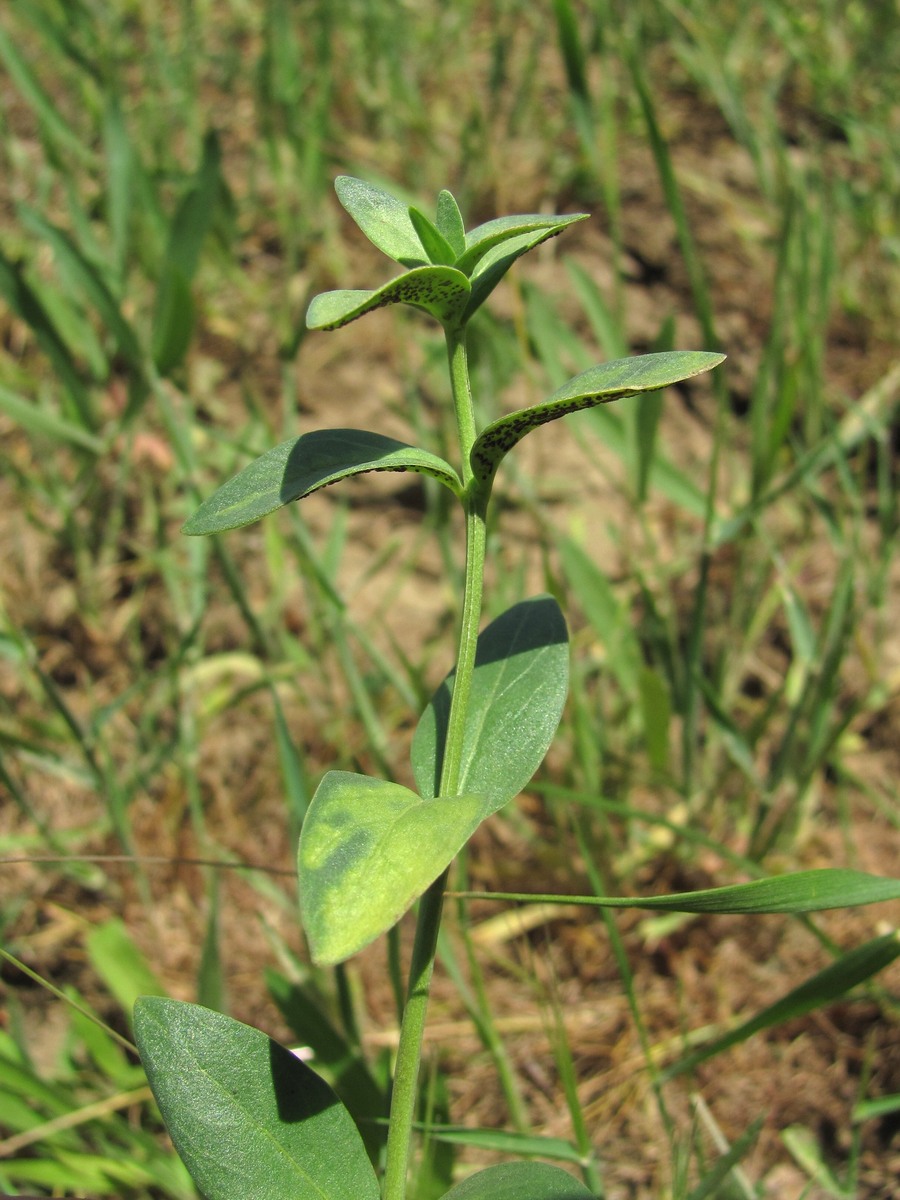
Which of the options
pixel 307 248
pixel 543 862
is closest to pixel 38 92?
pixel 307 248

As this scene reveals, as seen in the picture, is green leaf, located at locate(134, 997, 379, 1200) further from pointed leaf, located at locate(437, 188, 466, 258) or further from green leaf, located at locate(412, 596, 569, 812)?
pointed leaf, located at locate(437, 188, 466, 258)

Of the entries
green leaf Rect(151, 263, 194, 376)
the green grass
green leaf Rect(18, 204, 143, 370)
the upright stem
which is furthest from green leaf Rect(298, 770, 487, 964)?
green leaf Rect(18, 204, 143, 370)

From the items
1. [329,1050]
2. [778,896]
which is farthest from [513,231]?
[329,1050]

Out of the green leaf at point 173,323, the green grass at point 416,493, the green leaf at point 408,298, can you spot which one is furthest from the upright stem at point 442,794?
the green leaf at point 173,323

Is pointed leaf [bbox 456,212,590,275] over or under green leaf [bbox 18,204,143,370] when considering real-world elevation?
over

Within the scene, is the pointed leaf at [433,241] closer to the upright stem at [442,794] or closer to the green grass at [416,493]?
the upright stem at [442,794]

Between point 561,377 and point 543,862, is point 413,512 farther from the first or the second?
point 543,862
